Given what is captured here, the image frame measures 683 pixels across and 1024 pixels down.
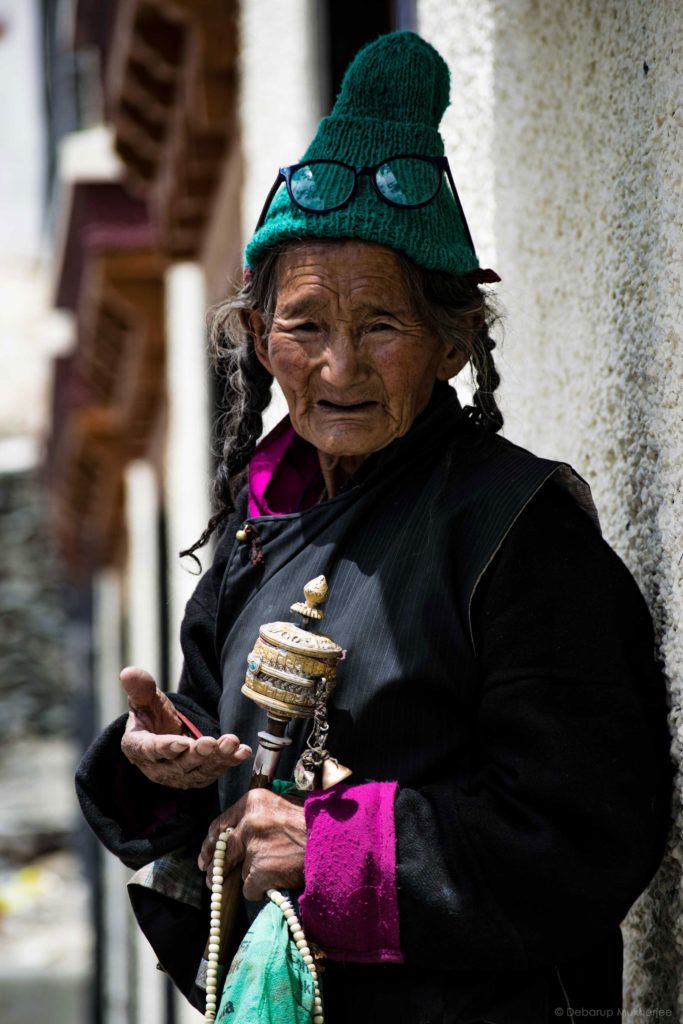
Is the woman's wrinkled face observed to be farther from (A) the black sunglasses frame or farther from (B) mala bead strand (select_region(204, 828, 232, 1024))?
(B) mala bead strand (select_region(204, 828, 232, 1024))

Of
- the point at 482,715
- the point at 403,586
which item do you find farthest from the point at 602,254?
the point at 482,715

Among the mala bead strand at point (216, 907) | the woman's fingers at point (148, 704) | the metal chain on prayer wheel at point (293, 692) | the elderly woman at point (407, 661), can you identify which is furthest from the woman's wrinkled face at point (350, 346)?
the mala bead strand at point (216, 907)

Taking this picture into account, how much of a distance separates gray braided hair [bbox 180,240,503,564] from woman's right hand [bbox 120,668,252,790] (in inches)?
7.8

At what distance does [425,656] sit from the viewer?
1.56 meters

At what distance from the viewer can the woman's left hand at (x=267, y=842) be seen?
156cm

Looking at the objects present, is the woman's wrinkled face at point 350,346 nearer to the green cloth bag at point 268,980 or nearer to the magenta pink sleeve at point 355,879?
the magenta pink sleeve at point 355,879

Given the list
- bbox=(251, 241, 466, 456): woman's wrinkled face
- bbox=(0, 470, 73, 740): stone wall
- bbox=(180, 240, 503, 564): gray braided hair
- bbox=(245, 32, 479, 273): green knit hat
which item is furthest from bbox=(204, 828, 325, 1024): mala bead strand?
bbox=(0, 470, 73, 740): stone wall

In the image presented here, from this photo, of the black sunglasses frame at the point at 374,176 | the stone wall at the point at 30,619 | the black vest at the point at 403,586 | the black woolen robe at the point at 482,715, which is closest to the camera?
the black woolen robe at the point at 482,715

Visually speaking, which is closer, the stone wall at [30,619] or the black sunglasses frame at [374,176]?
the black sunglasses frame at [374,176]

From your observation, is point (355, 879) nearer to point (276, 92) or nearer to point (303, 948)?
point (303, 948)

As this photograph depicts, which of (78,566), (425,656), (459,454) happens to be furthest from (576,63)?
(78,566)

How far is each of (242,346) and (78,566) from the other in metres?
14.4

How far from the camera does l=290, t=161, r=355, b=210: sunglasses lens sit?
5.51 feet

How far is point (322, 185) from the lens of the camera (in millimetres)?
1697
